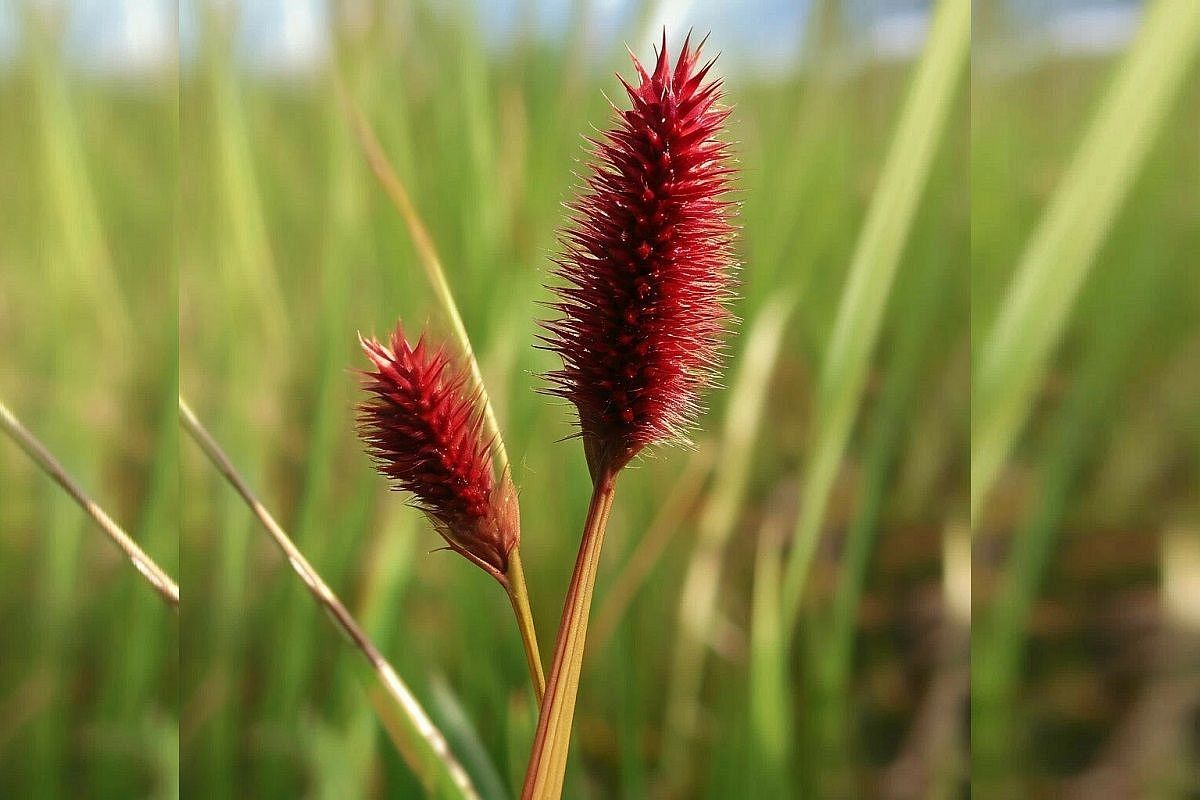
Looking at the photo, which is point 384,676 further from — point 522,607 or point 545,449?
point 545,449

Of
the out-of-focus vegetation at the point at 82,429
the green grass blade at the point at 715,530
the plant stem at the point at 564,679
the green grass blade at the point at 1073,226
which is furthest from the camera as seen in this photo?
the out-of-focus vegetation at the point at 82,429

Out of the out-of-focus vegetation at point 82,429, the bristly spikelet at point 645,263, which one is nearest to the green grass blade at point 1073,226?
the bristly spikelet at point 645,263

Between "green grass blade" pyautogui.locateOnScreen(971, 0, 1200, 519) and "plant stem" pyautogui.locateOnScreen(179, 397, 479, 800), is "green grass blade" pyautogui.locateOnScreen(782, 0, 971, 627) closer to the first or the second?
"green grass blade" pyautogui.locateOnScreen(971, 0, 1200, 519)

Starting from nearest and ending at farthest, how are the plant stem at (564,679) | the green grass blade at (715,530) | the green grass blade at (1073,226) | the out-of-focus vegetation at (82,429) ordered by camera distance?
the plant stem at (564,679) → the green grass blade at (1073,226) → the green grass blade at (715,530) → the out-of-focus vegetation at (82,429)

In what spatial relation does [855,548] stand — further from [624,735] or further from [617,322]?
[617,322]

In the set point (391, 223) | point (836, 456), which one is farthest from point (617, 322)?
point (391, 223)

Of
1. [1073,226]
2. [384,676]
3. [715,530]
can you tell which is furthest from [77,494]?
[1073,226]

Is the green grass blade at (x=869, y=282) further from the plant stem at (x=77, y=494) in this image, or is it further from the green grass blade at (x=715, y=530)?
the plant stem at (x=77, y=494)
